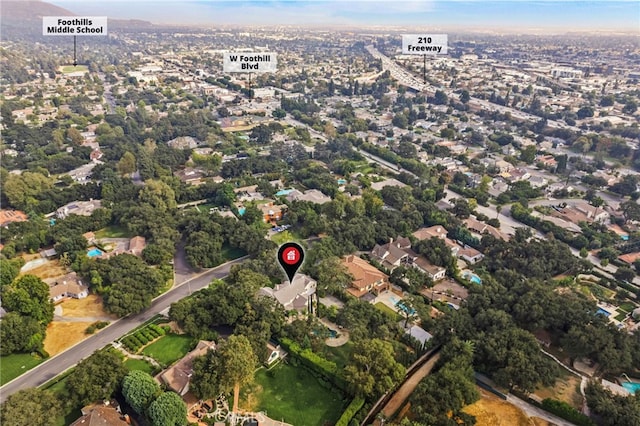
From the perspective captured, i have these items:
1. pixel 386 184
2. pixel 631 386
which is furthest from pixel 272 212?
pixel 631 386

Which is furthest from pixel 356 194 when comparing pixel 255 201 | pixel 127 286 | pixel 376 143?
pixel 127 286

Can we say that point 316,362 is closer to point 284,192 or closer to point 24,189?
point 284,192

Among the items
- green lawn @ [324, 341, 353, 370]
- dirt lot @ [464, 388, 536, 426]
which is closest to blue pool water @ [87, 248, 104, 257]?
green lawn @ [324, 341, 353, 370]

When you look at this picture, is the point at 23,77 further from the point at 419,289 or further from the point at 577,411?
the point at 577,411

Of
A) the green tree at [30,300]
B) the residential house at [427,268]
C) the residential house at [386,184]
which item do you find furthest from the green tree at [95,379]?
the residential house at [386,184]

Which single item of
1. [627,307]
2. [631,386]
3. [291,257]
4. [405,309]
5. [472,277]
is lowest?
[631,386]

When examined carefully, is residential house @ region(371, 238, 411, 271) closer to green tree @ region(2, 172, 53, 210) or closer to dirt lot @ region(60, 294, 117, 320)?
dirt lot @ region(60, 294, 117, 320)
